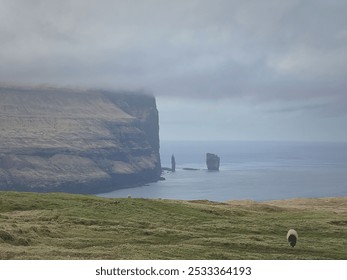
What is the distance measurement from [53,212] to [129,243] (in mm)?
16555

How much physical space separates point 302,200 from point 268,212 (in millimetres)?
31713

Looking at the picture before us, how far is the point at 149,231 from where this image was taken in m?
47.4

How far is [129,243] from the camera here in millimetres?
42531

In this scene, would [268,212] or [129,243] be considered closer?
[129,243]

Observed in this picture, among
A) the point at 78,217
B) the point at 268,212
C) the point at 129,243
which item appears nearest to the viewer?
the point at 129,243

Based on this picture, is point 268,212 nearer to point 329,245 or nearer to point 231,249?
point 329,245

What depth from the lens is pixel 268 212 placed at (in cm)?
7338

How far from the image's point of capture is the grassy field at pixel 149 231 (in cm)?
3844

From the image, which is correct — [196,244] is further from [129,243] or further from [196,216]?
[196,216]

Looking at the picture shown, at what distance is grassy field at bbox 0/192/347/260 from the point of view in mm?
38438
